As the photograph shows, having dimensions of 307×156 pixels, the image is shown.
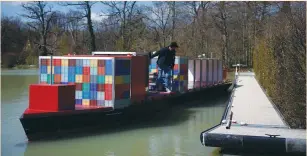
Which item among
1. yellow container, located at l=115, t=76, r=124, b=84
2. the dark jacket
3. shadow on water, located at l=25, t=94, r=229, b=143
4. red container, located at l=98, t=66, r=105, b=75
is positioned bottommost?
shadow on water, located at l=25, t=94, r=229, b=143

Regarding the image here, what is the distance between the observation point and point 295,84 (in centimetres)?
925

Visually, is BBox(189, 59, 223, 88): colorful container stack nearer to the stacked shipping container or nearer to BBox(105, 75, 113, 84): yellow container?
the stacked shipping container

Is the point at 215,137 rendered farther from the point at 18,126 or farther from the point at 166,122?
the point at 18,126

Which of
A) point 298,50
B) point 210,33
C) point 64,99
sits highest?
point 210,33

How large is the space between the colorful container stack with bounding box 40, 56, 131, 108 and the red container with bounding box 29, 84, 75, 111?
54.4 inches

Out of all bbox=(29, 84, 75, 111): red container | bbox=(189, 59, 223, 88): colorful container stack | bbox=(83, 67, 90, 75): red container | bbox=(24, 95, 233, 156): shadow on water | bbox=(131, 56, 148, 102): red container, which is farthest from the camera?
bbox=(189, 59, 223, 88): colorful container stack

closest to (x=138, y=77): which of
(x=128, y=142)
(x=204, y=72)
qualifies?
(x=128, y=142)

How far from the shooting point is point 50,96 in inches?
413

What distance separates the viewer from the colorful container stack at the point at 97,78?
1189cm

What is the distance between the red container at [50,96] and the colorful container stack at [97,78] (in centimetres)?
138

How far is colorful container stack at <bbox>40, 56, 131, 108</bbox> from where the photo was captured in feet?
39.0

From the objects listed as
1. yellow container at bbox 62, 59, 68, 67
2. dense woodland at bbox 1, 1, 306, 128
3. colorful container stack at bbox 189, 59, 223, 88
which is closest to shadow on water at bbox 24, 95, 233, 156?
yellow container at bbox 62, 59, 68, 67

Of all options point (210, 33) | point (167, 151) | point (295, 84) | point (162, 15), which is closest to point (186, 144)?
point (167, 151)

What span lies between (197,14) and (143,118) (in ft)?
107
